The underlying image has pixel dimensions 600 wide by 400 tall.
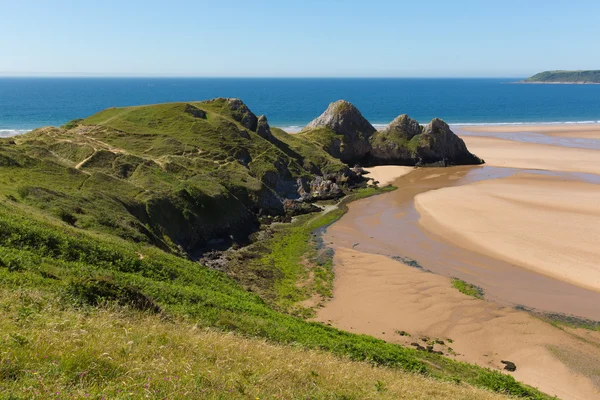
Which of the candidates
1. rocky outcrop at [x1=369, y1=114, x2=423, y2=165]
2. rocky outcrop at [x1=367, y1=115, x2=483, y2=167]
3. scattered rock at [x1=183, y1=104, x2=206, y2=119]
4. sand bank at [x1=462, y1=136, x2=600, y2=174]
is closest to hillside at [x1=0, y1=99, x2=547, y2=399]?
scattered rock at [x1=183, y1=104, x2=206, y2=119]

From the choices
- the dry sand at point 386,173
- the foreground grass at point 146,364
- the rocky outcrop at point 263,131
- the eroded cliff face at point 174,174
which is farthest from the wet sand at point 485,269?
the rocky outcrop at point 263,131

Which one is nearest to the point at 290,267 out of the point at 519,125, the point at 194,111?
the point at 194,111

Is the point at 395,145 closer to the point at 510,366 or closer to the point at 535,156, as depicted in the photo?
the point at 535,156

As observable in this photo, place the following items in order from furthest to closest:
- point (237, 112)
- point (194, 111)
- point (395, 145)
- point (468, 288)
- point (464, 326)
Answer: point (395, 145) → point (237, 112) → point (194, 111) → point (468, 288) → point (464, 326)

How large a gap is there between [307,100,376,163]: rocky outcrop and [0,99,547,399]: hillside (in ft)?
86.1

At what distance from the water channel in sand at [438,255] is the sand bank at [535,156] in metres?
33.1

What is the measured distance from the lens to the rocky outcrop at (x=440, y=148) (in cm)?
8556

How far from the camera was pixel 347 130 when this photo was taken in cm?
8706

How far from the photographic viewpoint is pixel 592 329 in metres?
28.7

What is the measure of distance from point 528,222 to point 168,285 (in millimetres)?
43950

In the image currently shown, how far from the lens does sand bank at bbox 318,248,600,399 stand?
24266mm

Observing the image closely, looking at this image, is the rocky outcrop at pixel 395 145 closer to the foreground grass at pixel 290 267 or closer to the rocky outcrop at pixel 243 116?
the rocky outcrop at pixel 243 116

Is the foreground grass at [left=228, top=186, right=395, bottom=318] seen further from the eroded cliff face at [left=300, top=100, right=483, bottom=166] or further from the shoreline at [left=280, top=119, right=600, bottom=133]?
the shoreline at [left=280, top=119, right=600, bottom=133]

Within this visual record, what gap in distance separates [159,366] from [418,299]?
2616 cm
